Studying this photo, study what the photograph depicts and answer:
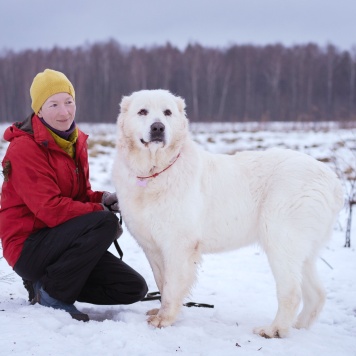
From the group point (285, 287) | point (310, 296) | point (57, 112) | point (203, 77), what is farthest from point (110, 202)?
point (203, 77)

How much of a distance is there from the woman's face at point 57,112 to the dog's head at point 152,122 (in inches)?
15.5

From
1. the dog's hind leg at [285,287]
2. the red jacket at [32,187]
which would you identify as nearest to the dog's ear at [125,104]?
the red jacket at [32,187]

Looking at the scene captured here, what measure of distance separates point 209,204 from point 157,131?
2.25 feet

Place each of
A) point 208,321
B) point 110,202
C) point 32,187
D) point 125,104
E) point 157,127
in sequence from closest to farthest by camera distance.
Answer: point 32,187 < point 157,127 < point 208,321 < point 125,104 < point 110,202

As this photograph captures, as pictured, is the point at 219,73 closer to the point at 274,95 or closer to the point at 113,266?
the point at 274,95

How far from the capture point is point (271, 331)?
9.75ft

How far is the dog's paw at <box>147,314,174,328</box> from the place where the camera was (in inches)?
117

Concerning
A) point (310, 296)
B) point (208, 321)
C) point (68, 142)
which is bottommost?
point (208, 321)

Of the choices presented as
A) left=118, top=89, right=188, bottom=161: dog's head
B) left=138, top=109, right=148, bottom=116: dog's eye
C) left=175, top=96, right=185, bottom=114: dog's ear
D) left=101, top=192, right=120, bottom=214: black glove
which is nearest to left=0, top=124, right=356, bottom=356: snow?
left=101, top=192, right=120, bottom=214: black glove

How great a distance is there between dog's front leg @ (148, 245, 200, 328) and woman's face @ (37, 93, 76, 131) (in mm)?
1232

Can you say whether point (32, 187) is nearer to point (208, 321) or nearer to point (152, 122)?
point (152, 122)

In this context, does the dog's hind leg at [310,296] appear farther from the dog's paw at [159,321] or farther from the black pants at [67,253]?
the black pants at [67,253]

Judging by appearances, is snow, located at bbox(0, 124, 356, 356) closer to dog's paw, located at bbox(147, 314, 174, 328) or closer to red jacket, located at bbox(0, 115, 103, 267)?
dog's paw, located at bbox(147, 314, 174, 328)

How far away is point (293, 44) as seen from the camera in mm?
37375
